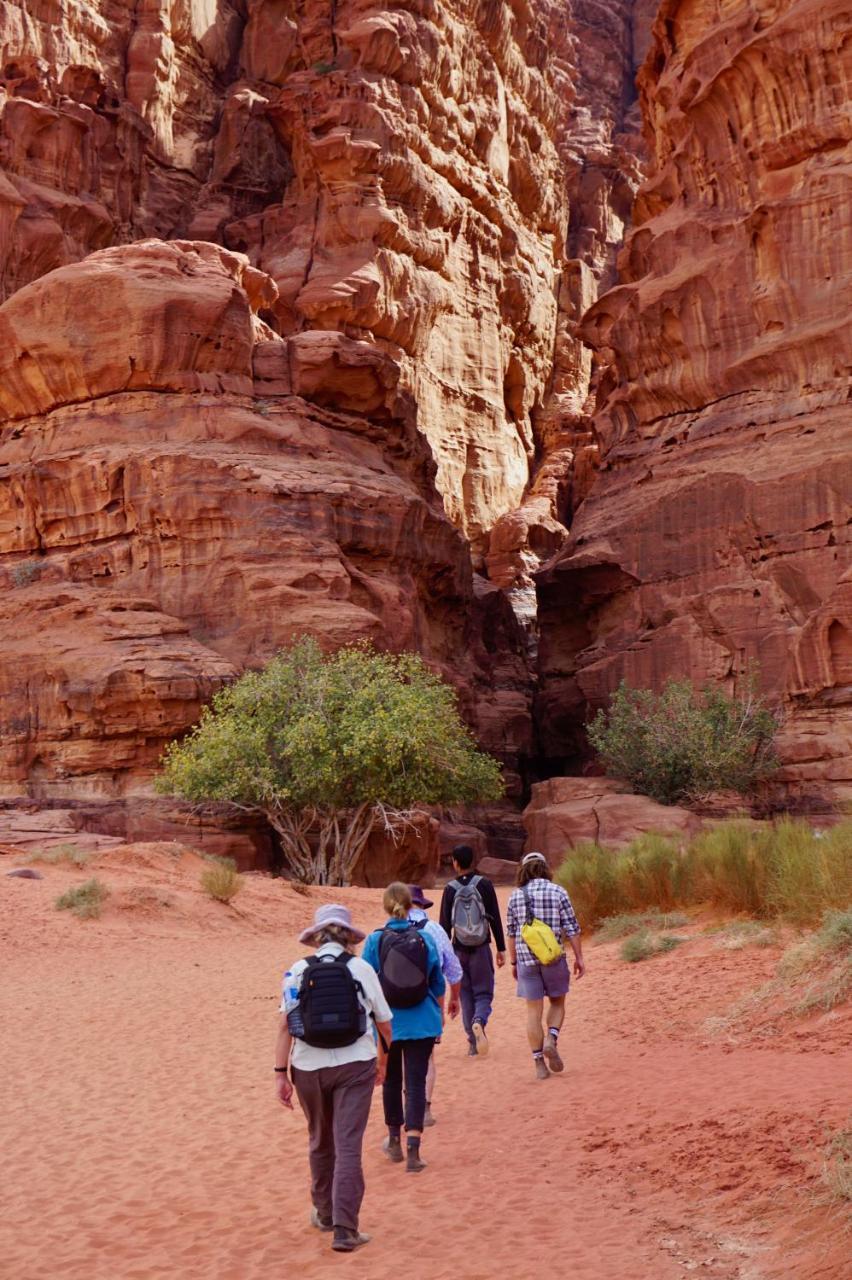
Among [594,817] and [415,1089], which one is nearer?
[415,1089]

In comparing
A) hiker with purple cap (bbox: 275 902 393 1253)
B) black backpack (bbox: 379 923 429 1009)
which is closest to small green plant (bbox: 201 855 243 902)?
black backpack (bbox: 379 923 429 1009)

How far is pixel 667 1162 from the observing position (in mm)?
7191

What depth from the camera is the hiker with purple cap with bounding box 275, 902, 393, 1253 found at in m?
6.12

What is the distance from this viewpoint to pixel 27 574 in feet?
124

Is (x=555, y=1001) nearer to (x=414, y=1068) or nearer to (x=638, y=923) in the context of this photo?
(x=414, y=1068)

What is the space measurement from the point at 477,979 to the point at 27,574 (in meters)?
30.6

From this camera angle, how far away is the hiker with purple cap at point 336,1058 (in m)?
6.12

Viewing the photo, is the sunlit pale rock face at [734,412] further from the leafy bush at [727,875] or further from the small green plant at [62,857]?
the small green plant at [62,857]

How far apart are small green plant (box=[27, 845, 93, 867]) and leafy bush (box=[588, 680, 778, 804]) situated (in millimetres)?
16017

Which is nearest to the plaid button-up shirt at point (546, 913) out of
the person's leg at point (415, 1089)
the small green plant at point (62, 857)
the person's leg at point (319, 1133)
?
the person's leg at point (415, 1089)

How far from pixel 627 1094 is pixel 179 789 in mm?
22295

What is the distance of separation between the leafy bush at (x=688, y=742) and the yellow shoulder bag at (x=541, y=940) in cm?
2349

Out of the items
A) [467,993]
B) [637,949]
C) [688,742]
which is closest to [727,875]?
[637,949]

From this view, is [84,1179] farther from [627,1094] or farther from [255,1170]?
[627,1094]
